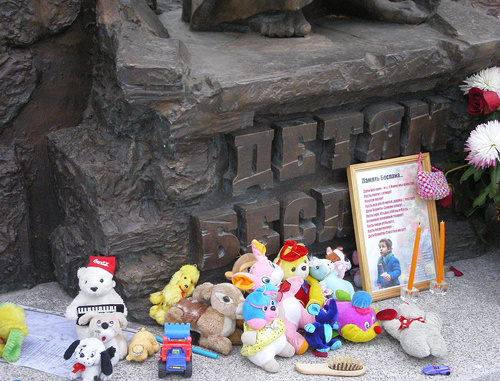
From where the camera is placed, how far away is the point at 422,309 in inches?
123

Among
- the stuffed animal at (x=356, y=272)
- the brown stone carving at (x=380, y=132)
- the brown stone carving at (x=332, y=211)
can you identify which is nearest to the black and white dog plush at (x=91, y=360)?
the brown stone carving at (x=332, y=211)

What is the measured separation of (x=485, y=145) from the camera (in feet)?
10.2

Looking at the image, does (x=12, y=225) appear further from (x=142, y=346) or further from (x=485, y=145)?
(x=485, y=145)

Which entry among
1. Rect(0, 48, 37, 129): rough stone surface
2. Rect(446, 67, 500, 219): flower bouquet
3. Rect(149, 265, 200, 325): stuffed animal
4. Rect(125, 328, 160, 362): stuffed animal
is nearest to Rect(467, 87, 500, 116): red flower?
Rect(446, 67, 500, 219): flower bouquet

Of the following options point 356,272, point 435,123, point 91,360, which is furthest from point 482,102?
point 91,360

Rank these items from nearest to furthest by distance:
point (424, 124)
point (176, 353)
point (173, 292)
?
point (176, 353) → point (173, 292) → point (424, 124)

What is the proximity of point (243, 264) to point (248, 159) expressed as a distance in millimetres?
436

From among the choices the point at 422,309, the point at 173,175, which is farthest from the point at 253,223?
the point at 422,309

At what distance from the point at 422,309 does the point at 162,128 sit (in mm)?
1417

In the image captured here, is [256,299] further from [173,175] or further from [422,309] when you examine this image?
[422,309]

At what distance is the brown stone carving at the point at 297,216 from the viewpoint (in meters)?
3.06

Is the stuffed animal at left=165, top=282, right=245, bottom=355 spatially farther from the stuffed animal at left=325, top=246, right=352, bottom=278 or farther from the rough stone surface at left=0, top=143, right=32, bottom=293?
the rough stone surface at left=0, top=143, right=32, bottom=293

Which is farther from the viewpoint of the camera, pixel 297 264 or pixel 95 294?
pixel 297 264

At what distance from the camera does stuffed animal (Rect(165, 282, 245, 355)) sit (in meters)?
2.72
